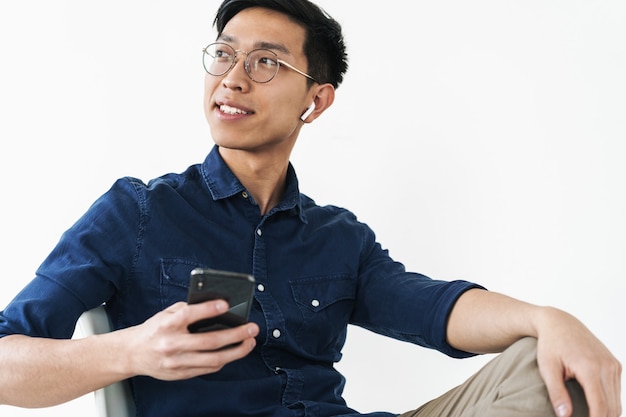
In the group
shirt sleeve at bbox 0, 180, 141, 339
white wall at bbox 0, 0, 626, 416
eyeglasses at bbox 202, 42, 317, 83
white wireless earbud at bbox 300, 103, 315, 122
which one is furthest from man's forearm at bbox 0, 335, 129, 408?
white wall at bbox 0, 0, 626, 416

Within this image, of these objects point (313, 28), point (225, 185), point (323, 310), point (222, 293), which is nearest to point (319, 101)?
point (313, 28)

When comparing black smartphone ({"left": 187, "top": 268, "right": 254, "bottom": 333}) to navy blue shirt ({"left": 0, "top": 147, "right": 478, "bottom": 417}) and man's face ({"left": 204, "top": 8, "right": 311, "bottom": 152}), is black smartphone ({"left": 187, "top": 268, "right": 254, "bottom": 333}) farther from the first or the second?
man's face ({"left": 204, "top": 8, "right": 311, "bottom": 152})

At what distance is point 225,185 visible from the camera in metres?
2.00

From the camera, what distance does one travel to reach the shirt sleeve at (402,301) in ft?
6.41

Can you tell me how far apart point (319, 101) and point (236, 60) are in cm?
34

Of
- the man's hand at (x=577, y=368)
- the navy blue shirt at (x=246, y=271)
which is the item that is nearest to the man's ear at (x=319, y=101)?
the navy blue shirt at (x=246, y=271)

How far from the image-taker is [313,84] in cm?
228

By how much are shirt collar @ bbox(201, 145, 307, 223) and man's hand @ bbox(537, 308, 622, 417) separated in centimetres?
74

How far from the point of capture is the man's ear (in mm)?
2305

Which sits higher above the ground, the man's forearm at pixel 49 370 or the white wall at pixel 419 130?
the white wall at pixel 419 130

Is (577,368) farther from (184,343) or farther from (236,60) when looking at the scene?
(236,60)

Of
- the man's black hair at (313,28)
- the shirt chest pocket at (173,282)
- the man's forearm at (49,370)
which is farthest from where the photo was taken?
the man's black hair at (313,28)

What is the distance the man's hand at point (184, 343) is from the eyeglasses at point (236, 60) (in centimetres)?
89

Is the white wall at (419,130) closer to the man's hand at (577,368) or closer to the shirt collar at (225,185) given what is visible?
the shirt collar at (225,185)
